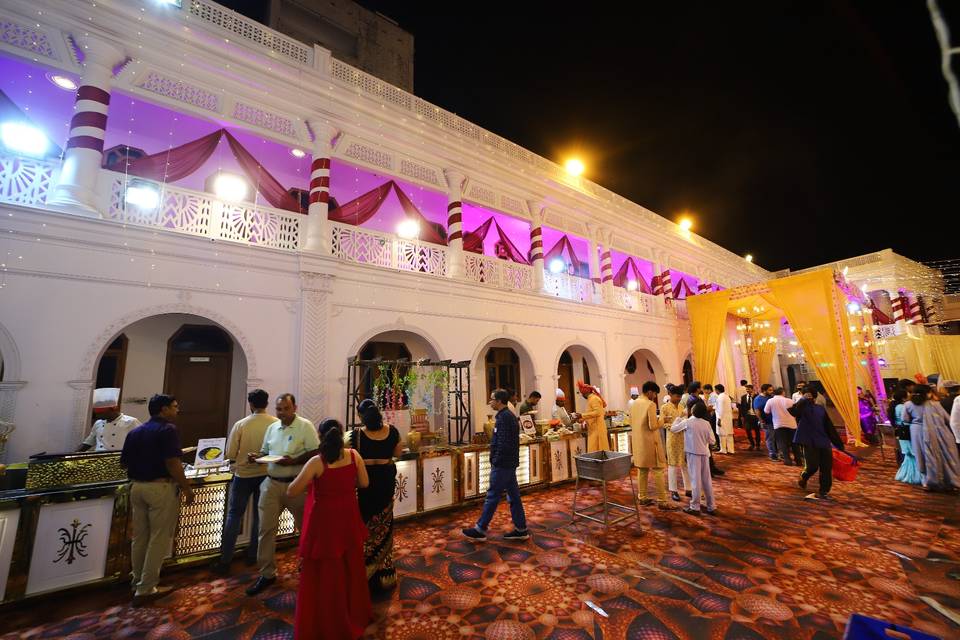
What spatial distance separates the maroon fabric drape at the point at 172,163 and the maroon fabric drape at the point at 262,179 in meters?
0.30

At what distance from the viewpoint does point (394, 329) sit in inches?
277

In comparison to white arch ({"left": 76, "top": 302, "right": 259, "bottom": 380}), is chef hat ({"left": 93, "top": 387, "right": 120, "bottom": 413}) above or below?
below

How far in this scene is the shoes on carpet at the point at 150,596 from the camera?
3248 mm

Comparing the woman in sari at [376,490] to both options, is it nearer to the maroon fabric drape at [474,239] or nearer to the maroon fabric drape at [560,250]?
the maroon fabric drape at [474,239]

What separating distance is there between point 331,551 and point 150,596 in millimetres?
2142

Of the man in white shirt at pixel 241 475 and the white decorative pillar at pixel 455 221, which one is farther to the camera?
the white decorative pillar at pixel 455 221

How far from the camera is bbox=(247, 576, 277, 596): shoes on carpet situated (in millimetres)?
3331

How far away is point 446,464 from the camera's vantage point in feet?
18.3

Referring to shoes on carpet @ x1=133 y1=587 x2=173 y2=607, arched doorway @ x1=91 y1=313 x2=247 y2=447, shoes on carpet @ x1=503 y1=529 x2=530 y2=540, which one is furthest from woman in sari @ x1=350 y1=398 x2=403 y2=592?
arched doorway @ x1=91 y1=313 x2=247 y2=447

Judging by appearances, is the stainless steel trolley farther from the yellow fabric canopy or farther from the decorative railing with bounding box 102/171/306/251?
the yellow fabric canopy

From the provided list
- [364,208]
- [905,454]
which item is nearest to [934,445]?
[905,454]

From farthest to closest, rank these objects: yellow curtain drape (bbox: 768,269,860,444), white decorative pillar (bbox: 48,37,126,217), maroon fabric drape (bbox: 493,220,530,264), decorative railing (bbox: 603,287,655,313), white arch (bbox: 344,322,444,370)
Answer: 1. decorative railing (bbox: 603,287,655,313)
2. maroon fabric drape (bbox: 493,220,530,264)
3. yellow curtain drape (bbox: 768,269,860,444)
4. white arch (bbox: 344,322,444,370)
5. white decorative pillar (bbox: 48,37,126,217)

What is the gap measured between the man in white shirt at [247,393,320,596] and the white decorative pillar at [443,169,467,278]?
4.70 m

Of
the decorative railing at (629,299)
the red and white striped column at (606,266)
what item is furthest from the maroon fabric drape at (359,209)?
the decorative railing at (629,299)
